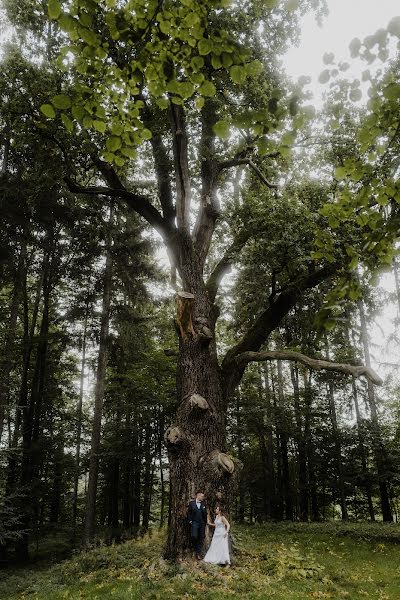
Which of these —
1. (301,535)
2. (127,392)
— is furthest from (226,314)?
(301,535)

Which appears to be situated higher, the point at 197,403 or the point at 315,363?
the point at 315,363

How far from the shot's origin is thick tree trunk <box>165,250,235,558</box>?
843 centimetres

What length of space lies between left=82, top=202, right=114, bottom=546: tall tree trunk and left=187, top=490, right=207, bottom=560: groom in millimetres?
7757

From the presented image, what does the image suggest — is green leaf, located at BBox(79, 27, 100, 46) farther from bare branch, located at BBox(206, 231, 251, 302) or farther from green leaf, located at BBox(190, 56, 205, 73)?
bare branch, located at BBox(206, 231, 251, 302)

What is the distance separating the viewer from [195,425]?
8.93m

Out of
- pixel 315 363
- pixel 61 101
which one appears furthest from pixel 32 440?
pixel 61 101

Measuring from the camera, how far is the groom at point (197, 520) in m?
8.08

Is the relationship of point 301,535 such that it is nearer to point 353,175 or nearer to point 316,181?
point 316,181

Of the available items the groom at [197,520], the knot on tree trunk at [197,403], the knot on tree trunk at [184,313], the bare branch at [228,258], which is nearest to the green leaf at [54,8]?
the knot on tree trunk at [184,313]

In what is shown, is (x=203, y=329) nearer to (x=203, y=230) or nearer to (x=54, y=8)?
(x=203, y=230)

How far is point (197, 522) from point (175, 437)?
1.62 meters

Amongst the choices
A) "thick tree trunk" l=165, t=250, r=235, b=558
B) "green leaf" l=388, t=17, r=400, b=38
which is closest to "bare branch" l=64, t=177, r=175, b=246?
"thick tree trunk" l=165, t=250, r=235, b=558

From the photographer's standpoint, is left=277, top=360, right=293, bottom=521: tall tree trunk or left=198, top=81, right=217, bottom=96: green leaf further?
left=277, top=360, right=293, bottom=521: tall tree trunk

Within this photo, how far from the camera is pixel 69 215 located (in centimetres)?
1688
